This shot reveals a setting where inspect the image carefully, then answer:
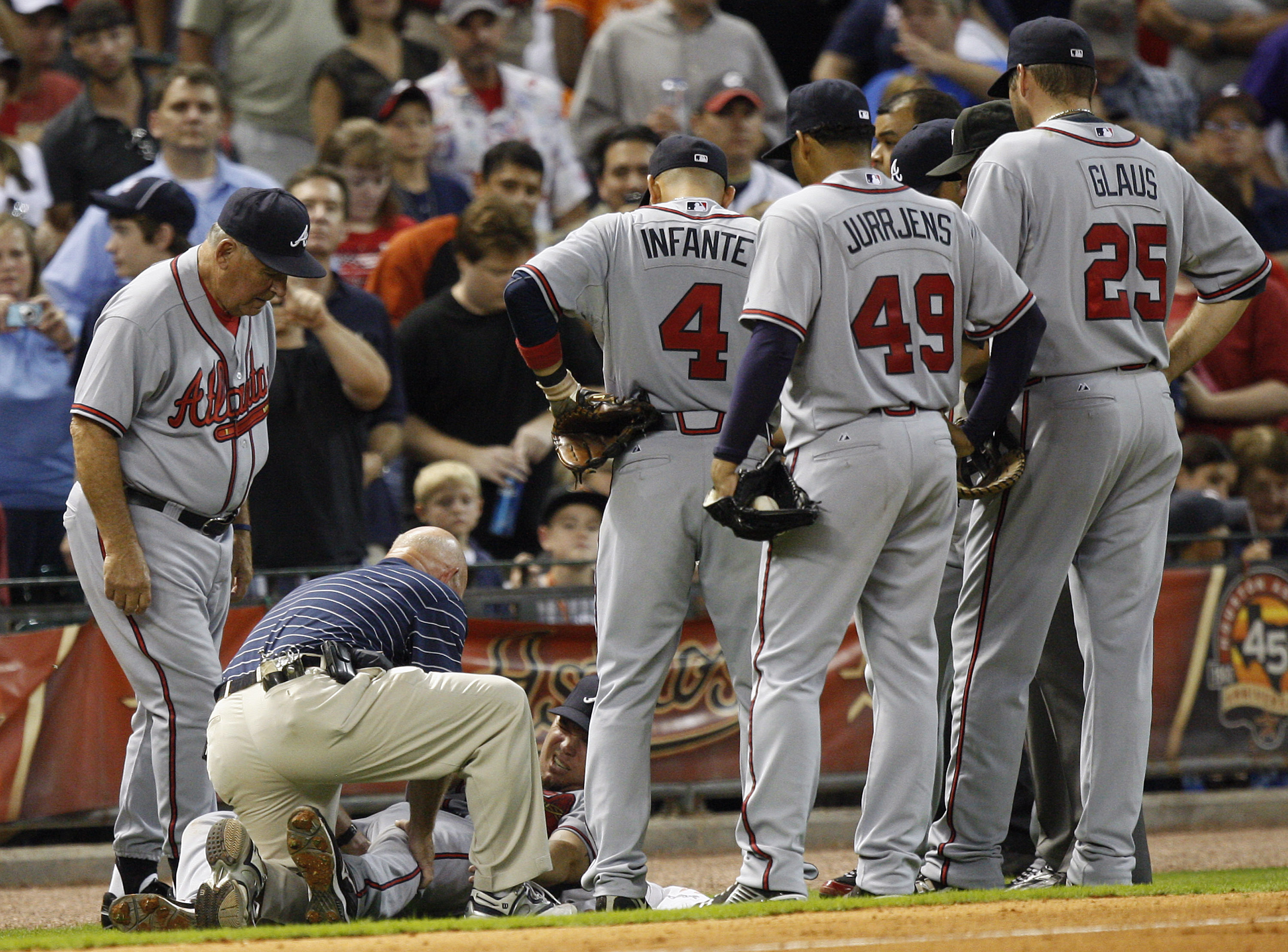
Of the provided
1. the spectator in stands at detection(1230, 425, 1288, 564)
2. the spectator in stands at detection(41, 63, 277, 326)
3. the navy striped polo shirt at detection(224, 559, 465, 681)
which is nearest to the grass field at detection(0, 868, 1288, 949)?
the navy striped polo shirt at detection(224, 559, 465, 681)

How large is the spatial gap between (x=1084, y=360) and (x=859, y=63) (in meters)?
7.27

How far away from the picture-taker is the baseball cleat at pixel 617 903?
205 inches

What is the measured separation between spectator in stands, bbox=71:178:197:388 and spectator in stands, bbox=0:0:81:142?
128 inches

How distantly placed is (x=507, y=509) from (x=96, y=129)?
351 cm

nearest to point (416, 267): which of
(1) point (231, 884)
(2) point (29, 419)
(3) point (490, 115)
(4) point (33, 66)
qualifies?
(3) point (490, 115)

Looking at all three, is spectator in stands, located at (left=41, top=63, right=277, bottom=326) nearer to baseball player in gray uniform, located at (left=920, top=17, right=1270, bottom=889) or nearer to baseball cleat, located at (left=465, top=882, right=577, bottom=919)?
baseball cleat, located at (left=465, top=882, right=577, bottom=919)

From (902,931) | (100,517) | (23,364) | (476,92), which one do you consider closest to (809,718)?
(902,931)

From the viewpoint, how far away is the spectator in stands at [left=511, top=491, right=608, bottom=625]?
8258 millimetres

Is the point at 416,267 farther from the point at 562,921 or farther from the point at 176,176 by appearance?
the point at 562,921

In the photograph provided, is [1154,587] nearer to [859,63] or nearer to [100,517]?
[100,517]

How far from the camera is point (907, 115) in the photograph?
6.88 meters

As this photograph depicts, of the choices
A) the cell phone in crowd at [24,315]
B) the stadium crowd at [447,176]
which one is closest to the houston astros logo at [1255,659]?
the stadium crowd at [447,176]

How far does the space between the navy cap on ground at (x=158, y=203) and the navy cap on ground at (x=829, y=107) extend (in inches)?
139

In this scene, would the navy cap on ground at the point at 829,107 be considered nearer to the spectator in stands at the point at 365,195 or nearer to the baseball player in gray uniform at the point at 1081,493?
the baseball player in gray uniform at the point at 1081,493
